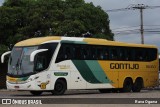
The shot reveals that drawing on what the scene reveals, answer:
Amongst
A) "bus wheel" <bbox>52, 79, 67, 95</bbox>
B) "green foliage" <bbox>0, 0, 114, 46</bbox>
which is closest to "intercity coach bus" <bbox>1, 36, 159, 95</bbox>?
"bus wheel" <bbox>52, 79, 67, 95</bbox>

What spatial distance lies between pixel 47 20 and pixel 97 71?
43.5 ft

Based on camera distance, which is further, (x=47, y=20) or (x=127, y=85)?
(x=47, y=20)

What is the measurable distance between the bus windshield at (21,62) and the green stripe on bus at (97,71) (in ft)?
13.2

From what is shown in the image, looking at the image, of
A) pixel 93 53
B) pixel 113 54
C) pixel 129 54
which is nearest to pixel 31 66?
pixel 93 53

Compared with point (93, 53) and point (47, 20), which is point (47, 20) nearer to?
point (47, 20)

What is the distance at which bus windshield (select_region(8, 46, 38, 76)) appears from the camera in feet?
93.5

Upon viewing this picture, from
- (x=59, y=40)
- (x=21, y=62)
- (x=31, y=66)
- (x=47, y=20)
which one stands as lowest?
(x=31, y=66)

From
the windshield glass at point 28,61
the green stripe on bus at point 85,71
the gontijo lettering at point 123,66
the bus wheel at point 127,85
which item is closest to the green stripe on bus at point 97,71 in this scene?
the green stripe on bus at point 85,71

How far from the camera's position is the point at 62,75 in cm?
2980

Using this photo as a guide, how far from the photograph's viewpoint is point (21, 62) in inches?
1129

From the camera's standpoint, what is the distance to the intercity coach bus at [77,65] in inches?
1126

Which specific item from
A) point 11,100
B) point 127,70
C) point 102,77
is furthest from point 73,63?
point 11,100

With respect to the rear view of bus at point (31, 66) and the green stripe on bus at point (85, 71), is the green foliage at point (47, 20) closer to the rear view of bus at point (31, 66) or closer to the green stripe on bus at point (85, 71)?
the green stripe on bus at point (85, 71)

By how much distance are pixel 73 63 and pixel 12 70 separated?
3622 millimetres
